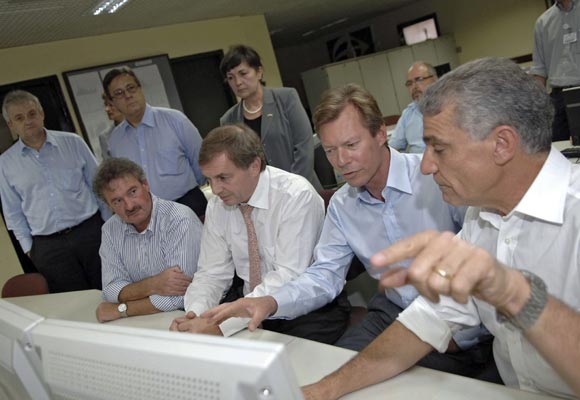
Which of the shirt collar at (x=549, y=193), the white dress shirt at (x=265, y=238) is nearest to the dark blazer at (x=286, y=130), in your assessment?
the white dress shirt at (x=265, y=238)

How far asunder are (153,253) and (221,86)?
4714 mm

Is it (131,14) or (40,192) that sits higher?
(131,14)

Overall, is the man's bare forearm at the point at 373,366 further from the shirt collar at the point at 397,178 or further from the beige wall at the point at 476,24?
the beige wall at the point at 476,24

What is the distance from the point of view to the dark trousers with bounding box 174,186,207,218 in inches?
111

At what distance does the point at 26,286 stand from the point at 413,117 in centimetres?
305

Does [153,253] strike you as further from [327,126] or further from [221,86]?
[221,86]

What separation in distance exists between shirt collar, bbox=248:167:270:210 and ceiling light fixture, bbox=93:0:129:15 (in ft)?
10.2

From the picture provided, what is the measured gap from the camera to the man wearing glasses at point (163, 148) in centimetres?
280

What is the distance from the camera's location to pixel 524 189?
990 mm

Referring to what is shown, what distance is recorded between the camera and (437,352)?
55.1 inches

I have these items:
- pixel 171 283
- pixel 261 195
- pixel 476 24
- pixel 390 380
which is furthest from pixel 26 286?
pixel 476 24

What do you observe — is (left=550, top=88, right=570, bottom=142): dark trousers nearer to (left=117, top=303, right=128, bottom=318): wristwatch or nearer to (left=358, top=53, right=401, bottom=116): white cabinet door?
(left=117, top=303, right=128, bottom=318): wristwatch

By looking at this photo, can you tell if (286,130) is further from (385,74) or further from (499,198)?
(385,74)

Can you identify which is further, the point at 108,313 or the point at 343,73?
the point at 343,73
